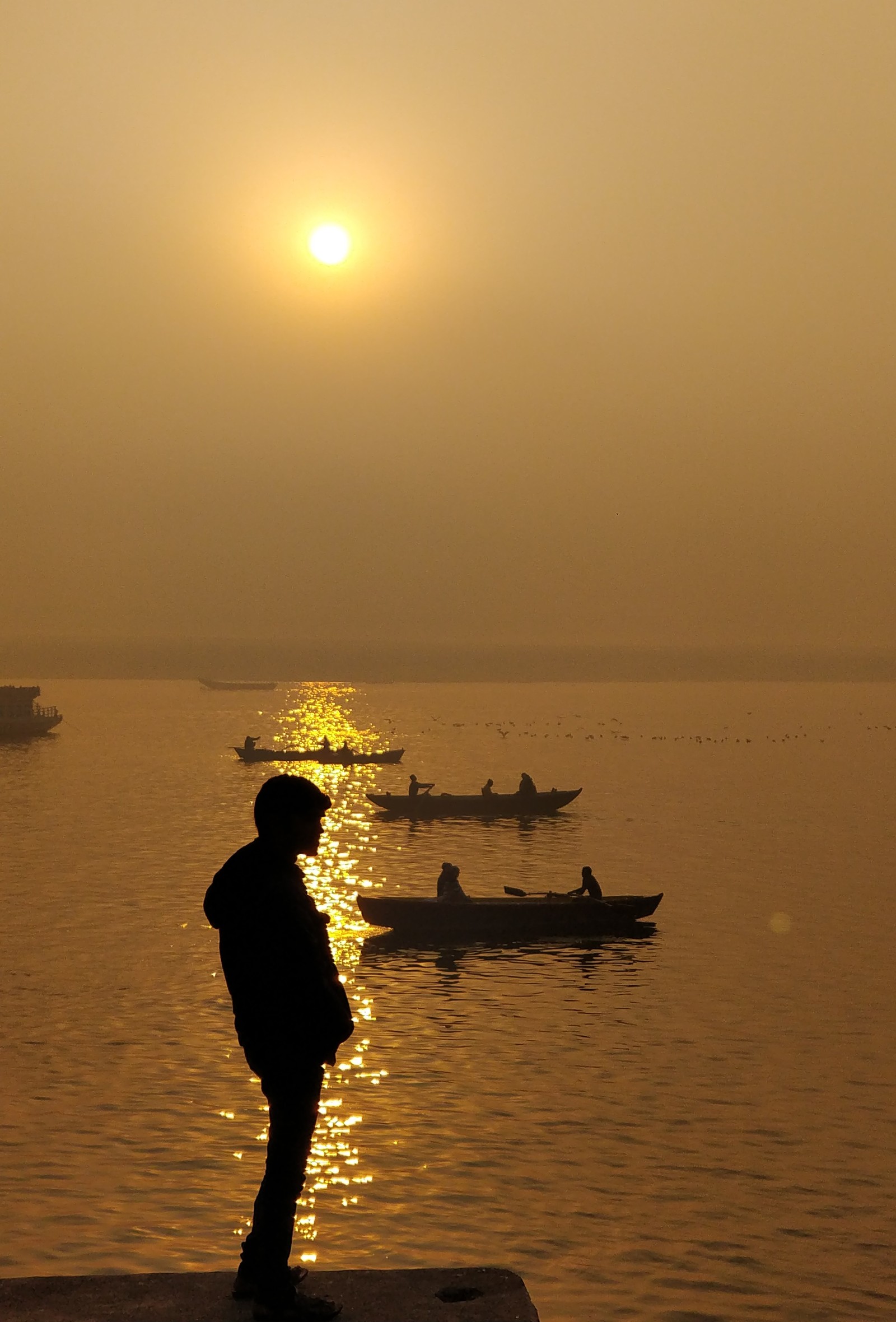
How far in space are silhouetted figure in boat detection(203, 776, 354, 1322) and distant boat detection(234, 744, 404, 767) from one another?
4930 inches

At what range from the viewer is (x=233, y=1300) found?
7.56 metres

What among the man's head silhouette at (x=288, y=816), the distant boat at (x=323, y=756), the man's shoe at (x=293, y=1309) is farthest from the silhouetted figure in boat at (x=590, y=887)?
the distant boat at (x=323, y=756)

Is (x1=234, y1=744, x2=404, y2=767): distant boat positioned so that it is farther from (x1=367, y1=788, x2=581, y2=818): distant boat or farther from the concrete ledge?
the concrete ledge

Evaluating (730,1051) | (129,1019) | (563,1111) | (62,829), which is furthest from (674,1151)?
(62,829)

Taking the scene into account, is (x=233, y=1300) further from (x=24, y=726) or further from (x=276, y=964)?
(x=24, y=726)

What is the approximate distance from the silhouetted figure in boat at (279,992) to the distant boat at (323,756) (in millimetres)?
125211

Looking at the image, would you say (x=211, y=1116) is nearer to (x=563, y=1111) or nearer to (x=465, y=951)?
(x=563, y=1111)

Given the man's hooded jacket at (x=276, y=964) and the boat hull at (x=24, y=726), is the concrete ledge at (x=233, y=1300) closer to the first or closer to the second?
the man's hooded jacket at (x=276, y=964)

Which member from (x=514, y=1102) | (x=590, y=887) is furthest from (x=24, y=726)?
(x=514, y=1102)

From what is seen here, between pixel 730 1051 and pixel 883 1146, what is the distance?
658 centimetres

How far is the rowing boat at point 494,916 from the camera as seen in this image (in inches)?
1492

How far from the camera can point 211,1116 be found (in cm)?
2261

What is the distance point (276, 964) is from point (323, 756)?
5001 inches

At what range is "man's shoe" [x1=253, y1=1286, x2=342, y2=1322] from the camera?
7.17 meters
